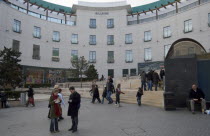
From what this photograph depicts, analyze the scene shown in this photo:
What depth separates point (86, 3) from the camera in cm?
4616

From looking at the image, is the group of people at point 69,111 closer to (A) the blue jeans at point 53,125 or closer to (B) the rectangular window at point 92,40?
(A) the blue jeans at point 53,125

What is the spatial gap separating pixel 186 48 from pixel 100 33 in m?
27.3

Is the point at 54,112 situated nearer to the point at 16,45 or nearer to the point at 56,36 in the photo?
the point at 16,45

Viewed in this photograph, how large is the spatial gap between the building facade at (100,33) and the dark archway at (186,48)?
12911mm

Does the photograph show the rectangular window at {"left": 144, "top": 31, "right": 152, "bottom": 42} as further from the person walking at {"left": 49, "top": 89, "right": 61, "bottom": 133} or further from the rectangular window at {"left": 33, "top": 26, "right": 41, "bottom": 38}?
the person walking at {"left": 49, "top": 89, "right": 61, "bottom": 133}

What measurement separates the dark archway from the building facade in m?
12.9

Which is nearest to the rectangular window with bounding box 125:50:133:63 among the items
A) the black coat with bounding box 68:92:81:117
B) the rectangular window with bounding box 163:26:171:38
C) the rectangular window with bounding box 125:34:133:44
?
the rectangular window with bounding box 125:34:133:44

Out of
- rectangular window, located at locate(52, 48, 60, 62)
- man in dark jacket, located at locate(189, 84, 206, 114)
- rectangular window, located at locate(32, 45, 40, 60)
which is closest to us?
man in dark jacket, located at locate(189, 84, 206, 114)

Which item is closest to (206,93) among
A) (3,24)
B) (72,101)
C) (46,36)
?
(72,101)

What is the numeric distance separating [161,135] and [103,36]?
132 feet

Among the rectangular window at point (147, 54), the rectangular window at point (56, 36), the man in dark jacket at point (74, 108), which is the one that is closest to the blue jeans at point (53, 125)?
the man in dark jacket at point (74, 108)

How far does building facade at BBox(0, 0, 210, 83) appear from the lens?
3378 centimetres

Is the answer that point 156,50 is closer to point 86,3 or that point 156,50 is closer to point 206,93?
point 86,3

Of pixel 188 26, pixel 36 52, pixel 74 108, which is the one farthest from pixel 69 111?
pixel 188 26
